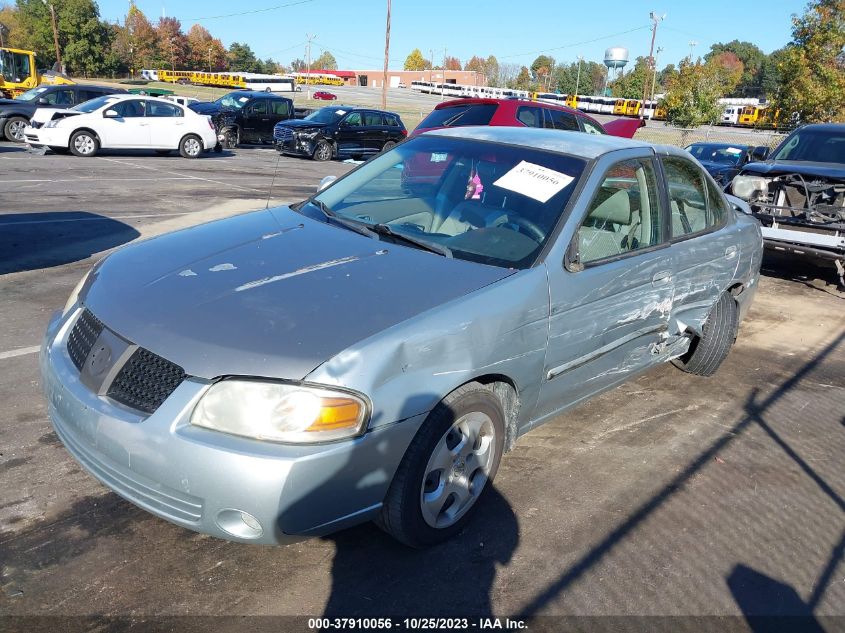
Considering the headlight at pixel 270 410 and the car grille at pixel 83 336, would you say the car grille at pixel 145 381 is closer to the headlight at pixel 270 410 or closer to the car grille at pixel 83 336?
the headlight at pixel 270 410

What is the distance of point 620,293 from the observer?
3.73 meters

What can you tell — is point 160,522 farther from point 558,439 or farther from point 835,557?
point 835,557

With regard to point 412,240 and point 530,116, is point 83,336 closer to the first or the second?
point 412,240

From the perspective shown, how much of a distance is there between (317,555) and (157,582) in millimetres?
627

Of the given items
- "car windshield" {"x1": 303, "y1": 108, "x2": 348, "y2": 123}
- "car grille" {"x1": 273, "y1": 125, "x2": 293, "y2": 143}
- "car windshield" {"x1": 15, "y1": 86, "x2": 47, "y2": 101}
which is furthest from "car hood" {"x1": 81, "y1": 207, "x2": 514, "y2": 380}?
"car windshield" {"x1": 15, "y1": 86, "x2": 47, "y2": 101}

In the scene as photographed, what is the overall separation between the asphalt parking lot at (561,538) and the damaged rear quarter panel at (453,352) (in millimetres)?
653

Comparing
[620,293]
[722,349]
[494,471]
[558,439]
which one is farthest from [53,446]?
[722,349]

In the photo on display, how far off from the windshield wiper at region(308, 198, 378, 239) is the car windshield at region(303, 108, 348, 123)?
58.8 feet

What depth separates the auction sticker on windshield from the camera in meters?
3.68

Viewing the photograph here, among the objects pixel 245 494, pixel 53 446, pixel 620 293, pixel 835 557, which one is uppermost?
pixel 620 293

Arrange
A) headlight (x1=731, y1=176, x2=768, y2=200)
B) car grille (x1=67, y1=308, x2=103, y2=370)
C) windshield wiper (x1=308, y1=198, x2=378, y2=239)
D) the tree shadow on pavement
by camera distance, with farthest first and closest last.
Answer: headlight (x1=731, y1=176, x2=768, y2=200), the tree shadow on pavement, windshield wiper (x1=308, y1=198, x2=378, y2=239), car grille (x1=67, y1=308, x2=103, y2=370)

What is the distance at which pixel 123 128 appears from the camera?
17312 mm

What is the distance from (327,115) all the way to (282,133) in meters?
1.53

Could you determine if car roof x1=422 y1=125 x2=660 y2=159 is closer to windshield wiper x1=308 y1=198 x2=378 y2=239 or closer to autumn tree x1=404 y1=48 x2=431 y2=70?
windshield wiper x1=308 y1=198 x2=378 y2=239
